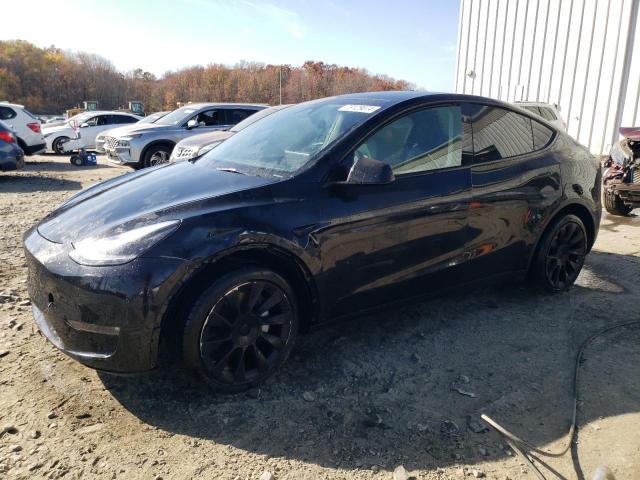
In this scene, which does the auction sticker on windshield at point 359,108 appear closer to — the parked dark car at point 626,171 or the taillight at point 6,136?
the parked dark car at point 626,171

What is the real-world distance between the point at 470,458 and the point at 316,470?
0.72 metres

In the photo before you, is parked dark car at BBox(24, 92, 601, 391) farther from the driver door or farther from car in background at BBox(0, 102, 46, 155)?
car in background at BBox(0, 102, 46, 155)

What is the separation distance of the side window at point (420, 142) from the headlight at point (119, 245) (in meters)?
1.24

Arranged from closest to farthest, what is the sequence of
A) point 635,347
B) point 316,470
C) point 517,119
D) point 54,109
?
point 316,470
point 635,347
point 517,119
point 54,109

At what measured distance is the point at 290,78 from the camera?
87.1 meters

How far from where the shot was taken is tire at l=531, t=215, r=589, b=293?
13.0 feet

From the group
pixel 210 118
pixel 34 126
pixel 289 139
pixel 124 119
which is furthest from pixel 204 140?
pixel 124 119

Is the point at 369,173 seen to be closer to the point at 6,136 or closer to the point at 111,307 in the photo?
the point at 111,307

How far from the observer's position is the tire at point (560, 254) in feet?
13.0

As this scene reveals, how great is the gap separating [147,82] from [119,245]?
333 feet

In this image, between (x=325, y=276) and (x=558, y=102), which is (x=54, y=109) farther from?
(x=325, y=276)

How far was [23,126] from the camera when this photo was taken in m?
13.4

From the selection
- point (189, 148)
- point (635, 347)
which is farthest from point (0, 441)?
point (189, 148)

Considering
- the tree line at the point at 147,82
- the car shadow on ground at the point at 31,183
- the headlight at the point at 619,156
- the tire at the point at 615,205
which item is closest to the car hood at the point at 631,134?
the headlight at the point at 619,156
